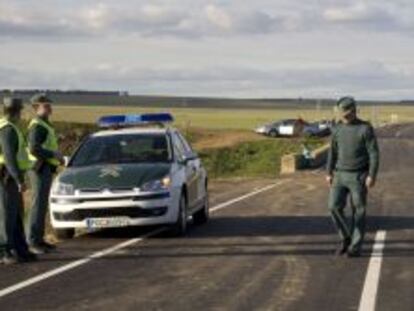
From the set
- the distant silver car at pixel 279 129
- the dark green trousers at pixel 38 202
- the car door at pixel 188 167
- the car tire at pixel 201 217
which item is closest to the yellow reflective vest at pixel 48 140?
the dark green trousers at pixel 38 202

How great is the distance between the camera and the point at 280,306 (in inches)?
384

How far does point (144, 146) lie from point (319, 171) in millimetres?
19790

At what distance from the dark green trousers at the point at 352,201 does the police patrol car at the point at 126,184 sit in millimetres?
2806

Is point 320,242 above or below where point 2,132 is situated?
below

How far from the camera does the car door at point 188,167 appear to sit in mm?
16375

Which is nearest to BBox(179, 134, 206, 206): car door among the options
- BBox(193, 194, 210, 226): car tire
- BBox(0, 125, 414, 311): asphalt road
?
BBox(193, 194, 210, 226): car tire

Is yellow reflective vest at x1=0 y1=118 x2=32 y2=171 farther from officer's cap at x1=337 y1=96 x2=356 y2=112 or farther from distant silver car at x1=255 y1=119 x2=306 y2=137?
distant silver car at x1=255 y1=119 x2=306 y2=137

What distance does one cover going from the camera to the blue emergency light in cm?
1811

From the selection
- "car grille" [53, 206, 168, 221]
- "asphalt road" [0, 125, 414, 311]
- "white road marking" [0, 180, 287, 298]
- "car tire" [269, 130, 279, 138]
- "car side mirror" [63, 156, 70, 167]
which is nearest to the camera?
"asphalt road" [0, 125, 414, 311]

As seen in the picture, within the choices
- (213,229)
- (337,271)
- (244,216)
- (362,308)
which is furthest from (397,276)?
(244,216)

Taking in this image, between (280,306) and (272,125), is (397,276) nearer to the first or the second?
(280,306)

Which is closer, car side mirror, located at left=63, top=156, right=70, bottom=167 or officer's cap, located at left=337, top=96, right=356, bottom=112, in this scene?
officer's cap, located at left=337, top=96, right=356, bottom=112

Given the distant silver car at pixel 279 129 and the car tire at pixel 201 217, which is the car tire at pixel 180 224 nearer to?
the car tire at pixel 201 217

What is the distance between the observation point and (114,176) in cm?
1534
